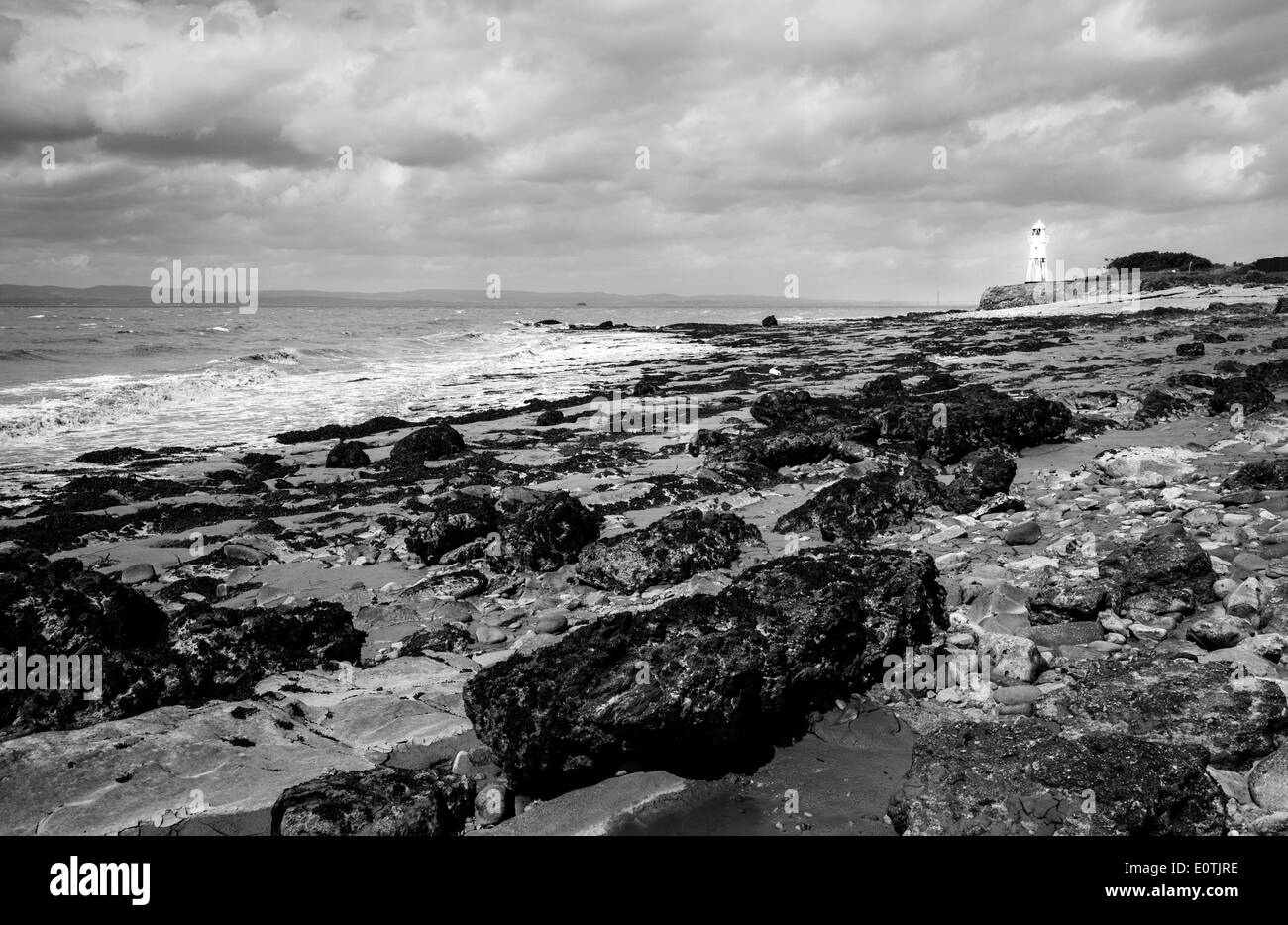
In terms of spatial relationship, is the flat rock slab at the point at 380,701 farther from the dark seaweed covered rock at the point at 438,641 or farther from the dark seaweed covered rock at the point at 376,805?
the dark seaweed covered rock at the point at 376,805

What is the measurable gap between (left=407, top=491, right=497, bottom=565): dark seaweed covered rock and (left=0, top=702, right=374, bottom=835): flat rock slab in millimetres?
3206

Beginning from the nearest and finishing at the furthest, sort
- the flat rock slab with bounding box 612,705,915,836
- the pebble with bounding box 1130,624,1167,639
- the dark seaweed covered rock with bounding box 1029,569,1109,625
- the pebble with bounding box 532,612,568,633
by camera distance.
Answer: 1. the flat rock slab with bounding box 612,705,915,836
2. the pebble with bounding box 1130,624,1167,639
3. the dark seaweed covered rock with bounding box 1029,569,1109,625
4. the pebble with bounding box 532,612,568,633

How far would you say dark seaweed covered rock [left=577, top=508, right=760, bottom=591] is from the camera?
6.73 m

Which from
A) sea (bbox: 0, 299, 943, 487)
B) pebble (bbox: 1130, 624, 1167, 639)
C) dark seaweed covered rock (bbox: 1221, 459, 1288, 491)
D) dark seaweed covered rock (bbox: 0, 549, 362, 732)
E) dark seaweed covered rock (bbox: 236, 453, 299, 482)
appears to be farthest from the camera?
sea (bbox: 0, 299, 943, 487)

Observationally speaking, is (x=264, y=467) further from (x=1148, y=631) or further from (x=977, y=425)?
(x=1148, y=631)

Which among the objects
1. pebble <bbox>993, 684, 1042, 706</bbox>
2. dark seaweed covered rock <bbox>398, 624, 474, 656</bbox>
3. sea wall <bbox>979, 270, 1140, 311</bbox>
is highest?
sea wall <bbox>979, 270, 1140, 311</bbox>

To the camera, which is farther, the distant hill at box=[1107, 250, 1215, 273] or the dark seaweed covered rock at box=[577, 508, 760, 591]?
the distant hill at box=[1107, 250, 1215, 273]

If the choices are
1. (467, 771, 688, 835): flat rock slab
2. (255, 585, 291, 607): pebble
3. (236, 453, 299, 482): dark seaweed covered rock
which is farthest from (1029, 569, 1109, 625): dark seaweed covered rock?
(236, 453, 299, 482): dark seaweed covered rock

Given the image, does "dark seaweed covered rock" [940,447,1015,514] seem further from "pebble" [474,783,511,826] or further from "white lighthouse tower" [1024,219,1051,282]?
"white lighthouse tower" [1024,219,1051,282]

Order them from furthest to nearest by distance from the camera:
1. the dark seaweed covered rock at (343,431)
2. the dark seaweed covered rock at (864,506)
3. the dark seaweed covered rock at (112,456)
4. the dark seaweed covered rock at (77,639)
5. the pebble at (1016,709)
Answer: the dark seaweed covered rock at (343,431), the dark seaweed covered rock at (112,456), the dark seaweed covered rock at (864,506), the dark seaweed covered rock at (77,639), the pebble at (1016,709)

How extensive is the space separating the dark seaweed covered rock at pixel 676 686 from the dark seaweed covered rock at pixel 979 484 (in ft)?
12.4

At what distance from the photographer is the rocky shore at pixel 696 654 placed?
357cm

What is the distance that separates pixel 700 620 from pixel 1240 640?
10.8ft

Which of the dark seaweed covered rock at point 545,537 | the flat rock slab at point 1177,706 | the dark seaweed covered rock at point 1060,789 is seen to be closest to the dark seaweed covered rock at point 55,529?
the dark seaweed covered rock at point 545,537
